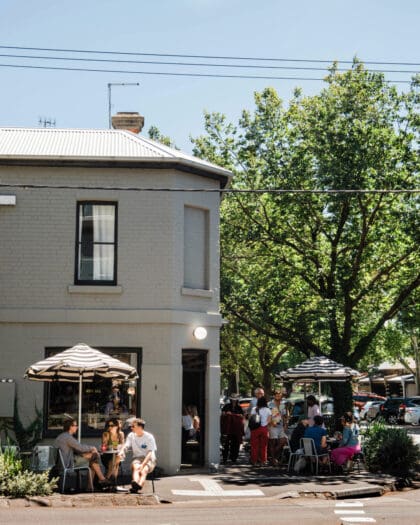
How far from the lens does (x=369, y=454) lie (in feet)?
62.0

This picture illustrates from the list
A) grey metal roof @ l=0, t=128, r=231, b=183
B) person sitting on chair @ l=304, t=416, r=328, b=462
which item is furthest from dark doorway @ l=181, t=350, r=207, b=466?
grey metal roof @ l=0, t=128, r=231, b=183

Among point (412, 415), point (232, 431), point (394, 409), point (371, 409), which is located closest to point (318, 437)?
point (232, 431)

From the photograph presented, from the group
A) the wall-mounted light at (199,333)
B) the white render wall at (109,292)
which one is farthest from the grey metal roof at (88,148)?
the wall-mounted light at (199,333)

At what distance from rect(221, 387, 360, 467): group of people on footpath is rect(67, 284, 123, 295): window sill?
4.41 metres

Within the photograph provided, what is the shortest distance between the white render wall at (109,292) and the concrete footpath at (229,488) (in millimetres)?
1157

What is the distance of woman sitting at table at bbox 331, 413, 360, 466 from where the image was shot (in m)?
18.0

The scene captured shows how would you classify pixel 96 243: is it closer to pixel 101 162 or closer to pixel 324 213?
pixel 101 162

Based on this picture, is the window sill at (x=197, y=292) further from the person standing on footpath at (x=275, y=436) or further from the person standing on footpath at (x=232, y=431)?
the person standing on footpath at (x=232, y=431)

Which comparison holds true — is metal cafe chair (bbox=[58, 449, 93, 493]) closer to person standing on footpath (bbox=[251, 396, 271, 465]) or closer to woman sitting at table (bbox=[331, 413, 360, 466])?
person standing on footpath (bbox=[251, 396, 271, 465])

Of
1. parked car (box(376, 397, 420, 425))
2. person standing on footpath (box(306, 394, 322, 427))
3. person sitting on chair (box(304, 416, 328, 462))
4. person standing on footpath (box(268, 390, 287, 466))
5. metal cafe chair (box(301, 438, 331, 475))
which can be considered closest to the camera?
metal cafe chair (box(301, 438, 331, 475))

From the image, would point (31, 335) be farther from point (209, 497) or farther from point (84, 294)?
point (209, 497)

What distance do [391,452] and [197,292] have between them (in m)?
5.71

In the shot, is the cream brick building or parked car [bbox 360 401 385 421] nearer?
the cream brick building

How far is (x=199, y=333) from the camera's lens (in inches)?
748
